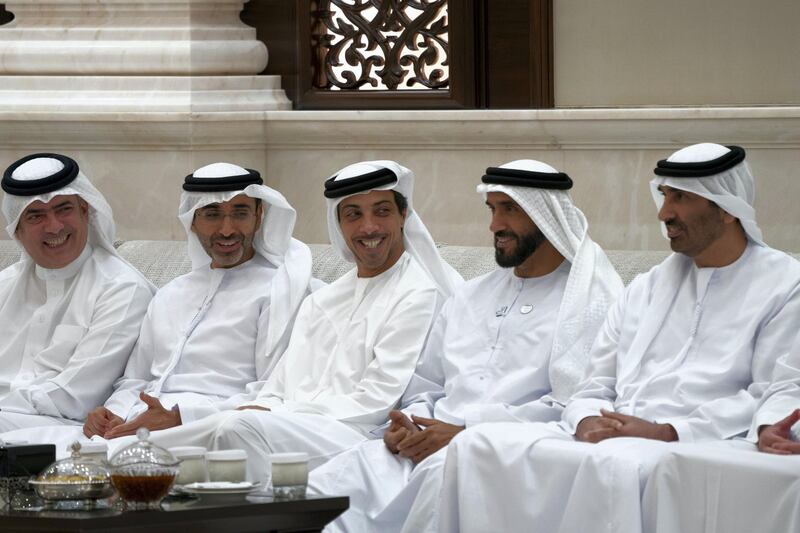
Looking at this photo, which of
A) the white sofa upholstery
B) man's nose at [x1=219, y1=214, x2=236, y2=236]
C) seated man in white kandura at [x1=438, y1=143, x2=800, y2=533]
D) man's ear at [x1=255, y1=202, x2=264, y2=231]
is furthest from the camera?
man's ear at [x1=255, y1=202, x2=264, y2=231]

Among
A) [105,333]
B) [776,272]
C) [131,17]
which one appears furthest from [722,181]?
[131,17]

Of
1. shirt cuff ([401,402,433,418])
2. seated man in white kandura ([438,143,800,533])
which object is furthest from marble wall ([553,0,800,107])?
shirt cuff ([401,402,433,418])

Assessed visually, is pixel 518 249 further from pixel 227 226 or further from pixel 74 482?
pixel 74 482

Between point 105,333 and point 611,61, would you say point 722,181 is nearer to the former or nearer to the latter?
point 611,61

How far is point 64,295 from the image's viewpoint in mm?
8930

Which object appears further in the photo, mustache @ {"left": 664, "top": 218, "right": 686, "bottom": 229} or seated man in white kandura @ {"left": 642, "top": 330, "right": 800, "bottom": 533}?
mustache @ {"left": 664, "top": 218, "right": 686, "bottom": 229}

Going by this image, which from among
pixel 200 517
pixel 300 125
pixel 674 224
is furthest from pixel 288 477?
pixel 300 125

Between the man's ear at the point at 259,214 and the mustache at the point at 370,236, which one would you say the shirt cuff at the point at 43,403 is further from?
the mustache at the point at 370,236

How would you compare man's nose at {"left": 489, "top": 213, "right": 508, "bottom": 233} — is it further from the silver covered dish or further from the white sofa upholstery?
the silver covered dish

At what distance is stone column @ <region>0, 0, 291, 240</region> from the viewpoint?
999cm

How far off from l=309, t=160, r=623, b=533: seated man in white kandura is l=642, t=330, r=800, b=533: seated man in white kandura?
1035mm

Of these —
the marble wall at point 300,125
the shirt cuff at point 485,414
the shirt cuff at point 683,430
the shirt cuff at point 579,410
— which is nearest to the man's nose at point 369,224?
the shirt cuff at point 485,414

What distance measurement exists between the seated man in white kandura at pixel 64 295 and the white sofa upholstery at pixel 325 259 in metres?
0.31

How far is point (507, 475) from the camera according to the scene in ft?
22.9
